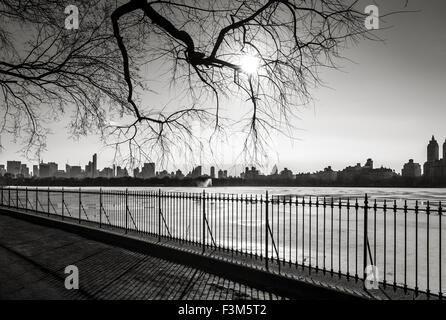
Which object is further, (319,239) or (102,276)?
(319,239)

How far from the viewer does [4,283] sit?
24.4ft

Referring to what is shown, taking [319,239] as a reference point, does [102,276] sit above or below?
above

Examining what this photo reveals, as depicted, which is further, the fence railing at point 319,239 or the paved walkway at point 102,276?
the fence railing at point 319,239

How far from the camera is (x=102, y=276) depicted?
8.07m

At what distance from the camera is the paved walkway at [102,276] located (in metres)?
6.77

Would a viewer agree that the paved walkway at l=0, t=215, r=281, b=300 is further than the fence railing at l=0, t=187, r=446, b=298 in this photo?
No

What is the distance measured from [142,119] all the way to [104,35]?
82.9 inches

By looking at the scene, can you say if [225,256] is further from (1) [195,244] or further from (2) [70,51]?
(2) [70,51]

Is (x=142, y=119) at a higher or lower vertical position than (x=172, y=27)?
lower

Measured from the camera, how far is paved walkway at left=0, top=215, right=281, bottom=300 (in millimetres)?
6773

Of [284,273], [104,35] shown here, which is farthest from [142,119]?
[284,273]
